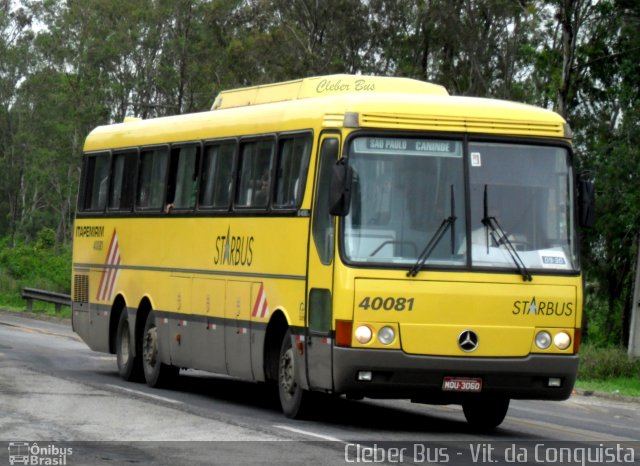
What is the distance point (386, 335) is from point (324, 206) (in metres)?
1.44

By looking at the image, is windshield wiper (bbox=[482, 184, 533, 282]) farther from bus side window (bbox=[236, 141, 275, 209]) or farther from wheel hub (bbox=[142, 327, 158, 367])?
wheel hub (bbox=[142, 327, 158, 367])

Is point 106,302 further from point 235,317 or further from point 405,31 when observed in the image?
point 405,31

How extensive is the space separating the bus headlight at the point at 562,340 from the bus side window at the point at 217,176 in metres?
4.50

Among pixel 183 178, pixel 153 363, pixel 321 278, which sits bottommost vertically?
pixel 153 363

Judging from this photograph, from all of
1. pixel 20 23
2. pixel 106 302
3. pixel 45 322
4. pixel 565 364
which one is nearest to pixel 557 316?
pixel 565 364

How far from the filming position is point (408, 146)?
14.3 metres

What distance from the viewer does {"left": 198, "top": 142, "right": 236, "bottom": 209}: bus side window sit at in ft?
56.7

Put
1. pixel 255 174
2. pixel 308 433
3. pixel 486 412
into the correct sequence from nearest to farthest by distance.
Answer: pixel 308 433
pixel 486 412
pixel 255 174

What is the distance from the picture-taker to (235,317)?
54.9 feet

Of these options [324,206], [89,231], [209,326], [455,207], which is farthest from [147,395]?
[89,231]

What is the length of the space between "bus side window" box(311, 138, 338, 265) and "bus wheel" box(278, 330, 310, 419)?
3.99ft

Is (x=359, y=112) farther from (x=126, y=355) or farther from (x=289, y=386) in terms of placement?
(x=126, y=355)

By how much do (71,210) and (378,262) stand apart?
83448 millimetres

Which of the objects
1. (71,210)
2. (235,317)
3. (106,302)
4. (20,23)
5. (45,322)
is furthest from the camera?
(71,210)
